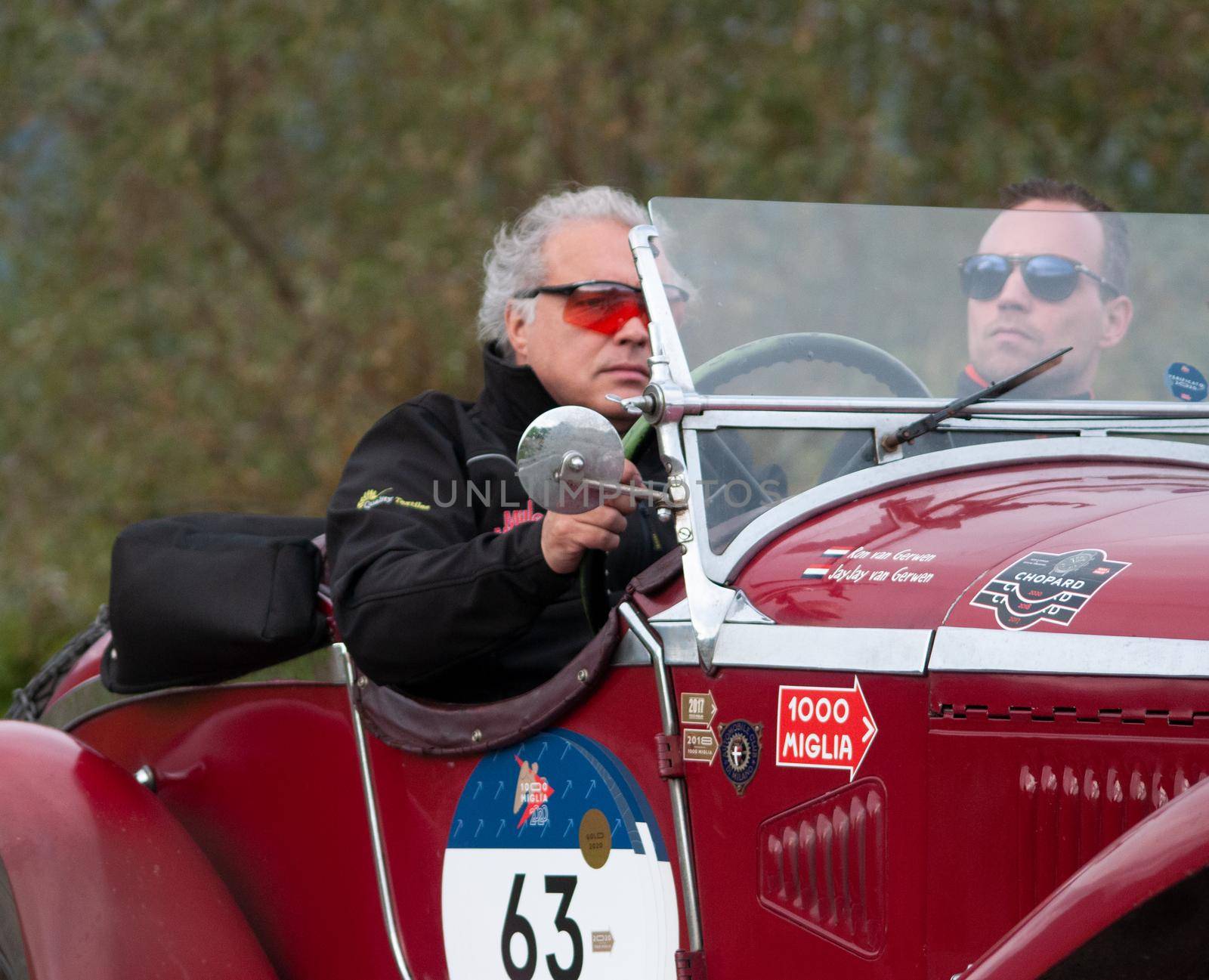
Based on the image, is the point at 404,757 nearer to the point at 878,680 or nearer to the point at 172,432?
the point at 878,680

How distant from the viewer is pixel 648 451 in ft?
10.6

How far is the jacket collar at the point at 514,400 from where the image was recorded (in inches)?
128

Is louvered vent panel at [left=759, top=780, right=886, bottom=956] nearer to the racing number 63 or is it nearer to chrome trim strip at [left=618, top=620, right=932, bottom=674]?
chrome trim strip at [left=618, top=620, right=932, bottom=674]

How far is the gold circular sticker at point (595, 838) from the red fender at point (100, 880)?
84cm

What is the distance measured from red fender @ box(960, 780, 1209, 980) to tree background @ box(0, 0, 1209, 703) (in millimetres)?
7676

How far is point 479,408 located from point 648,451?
0.38m

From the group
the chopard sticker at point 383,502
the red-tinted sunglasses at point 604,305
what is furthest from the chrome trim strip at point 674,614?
the red-tinted sunglasses at point 604,305

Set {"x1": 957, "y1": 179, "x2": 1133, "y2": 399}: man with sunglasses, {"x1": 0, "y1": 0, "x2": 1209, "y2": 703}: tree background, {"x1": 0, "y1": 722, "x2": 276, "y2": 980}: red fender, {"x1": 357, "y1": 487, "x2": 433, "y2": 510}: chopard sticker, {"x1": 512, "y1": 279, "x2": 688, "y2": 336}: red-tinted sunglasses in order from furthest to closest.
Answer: {"x1": 0, "y1": 0, "x2": 1209, "y2": 703}: tree background, {"x1": 512, "y1": 279, "x2": 688, "y2": 336}: red-tinted sunglasses, {"x1": 357, "y1": 487, "x2": 433, "y2": 510}: chopard sticker, {"x1": 0, "y1": 722, "x2": 276, "y2": 980}: red fender, {"x1": 957, "y1": 179, "x2": 1133, "y2": 399}: man with sunglasses

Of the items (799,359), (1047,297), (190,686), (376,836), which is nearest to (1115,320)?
(1047,297)

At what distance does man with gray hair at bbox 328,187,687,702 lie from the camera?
8.64ft

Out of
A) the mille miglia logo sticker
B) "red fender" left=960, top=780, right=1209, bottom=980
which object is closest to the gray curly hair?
the mille miglia logo sticker

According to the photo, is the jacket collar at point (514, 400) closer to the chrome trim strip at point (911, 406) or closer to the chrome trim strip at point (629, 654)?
the chrome trim strip at point (911, 406)

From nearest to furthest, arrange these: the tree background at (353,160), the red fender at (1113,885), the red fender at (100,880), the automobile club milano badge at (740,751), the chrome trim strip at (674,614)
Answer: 1. the red fender at (1113,885)
2. the automobile club milano badge at (740,751)
3. the chrome trim strip at (674,614)
4. the red fender at (100,880)
5. the tree background at (353,160)

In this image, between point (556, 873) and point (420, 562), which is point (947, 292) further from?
point (556, 873)
